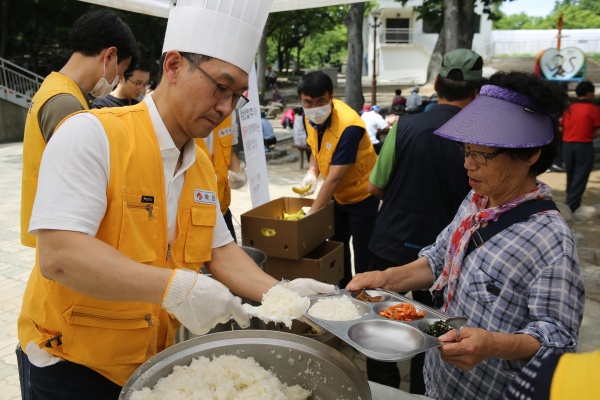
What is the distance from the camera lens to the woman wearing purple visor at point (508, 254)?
152cm

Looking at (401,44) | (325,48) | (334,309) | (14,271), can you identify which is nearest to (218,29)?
(334,309)

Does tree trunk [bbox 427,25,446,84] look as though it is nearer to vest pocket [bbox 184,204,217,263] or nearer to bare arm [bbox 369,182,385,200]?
bare arm [bbox 369,182,385,200]

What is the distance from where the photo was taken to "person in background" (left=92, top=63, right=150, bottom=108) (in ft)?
13.2

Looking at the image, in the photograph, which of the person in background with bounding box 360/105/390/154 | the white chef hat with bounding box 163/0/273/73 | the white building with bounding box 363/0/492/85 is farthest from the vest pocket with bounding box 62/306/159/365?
the white building with bounding box 363/0/492/85

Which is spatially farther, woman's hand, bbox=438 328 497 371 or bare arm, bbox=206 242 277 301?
bare arm, bbox=206 242 277 301

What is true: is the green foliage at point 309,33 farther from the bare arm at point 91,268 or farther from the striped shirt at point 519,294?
the bare arm at point 91,268

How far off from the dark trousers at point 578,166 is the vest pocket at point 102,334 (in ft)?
26.6

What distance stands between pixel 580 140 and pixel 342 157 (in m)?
5.57

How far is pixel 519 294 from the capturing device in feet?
5.34

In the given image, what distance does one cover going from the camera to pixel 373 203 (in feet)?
14.1

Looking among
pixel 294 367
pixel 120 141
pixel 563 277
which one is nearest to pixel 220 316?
pixel 294 367

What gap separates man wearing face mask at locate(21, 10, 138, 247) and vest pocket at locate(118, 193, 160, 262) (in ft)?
3.38

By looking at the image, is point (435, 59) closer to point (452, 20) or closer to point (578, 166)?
point (452, 20)

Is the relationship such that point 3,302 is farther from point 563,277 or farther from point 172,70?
point 563,277
